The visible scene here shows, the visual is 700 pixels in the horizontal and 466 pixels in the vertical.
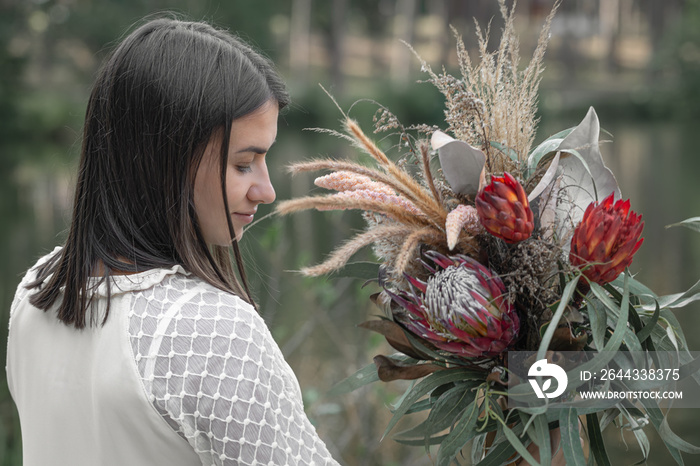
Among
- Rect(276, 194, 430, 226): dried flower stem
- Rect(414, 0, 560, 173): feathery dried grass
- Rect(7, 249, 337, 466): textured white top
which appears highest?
→ Rect(414, 0, 560, 173): feathery dried grass

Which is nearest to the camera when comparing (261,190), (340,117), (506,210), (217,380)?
(217,380)

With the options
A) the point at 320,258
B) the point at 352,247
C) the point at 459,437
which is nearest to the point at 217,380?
the point at 352,247

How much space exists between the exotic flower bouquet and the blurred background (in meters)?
0.22

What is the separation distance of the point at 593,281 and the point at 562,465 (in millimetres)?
326

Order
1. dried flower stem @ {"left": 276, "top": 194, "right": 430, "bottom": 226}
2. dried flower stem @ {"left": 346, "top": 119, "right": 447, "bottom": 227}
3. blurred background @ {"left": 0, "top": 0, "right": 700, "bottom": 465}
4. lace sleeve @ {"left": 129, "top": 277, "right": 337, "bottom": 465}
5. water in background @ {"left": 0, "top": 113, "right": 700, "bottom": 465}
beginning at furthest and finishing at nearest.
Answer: blurred background @ {"left": 0, "top": 0, "right": 700, "bottom": 465} < water in background @ {"left": 0, "top": 113, "right": 700, "bottom": 465} < dried flower stem @ {"left": 346, "top": 119, "right": 447, "bottom": 227} < dried flower stem @ {"left": 276, "top": 194, "right": 430, "bottom": 226} < lace sleeve @ {"left": 129, "top": 277, "right": 337, "bottom": 465}

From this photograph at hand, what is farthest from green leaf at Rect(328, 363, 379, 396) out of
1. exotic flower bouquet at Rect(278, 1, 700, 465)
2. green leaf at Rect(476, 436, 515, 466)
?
green leaf at Rect(476, 436, 515, 466)

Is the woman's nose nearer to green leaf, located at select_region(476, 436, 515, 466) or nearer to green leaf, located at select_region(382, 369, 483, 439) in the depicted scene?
green leaf, located at select_region(382, 369, 483, 439)

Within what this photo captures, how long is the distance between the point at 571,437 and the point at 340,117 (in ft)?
63.1

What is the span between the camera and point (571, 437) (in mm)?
1144

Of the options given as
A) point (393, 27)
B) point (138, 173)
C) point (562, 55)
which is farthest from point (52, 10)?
point (138, 173)

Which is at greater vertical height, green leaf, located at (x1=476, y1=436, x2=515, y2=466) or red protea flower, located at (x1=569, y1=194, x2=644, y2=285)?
red protea flower, located at (x1=569, y1=194, x2=644, y2=285)

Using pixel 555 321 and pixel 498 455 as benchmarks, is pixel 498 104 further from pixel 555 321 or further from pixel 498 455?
pixel 498 455

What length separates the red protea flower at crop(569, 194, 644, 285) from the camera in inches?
45.6

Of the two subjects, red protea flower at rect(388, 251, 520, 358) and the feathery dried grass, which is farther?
the feathery dried grass
